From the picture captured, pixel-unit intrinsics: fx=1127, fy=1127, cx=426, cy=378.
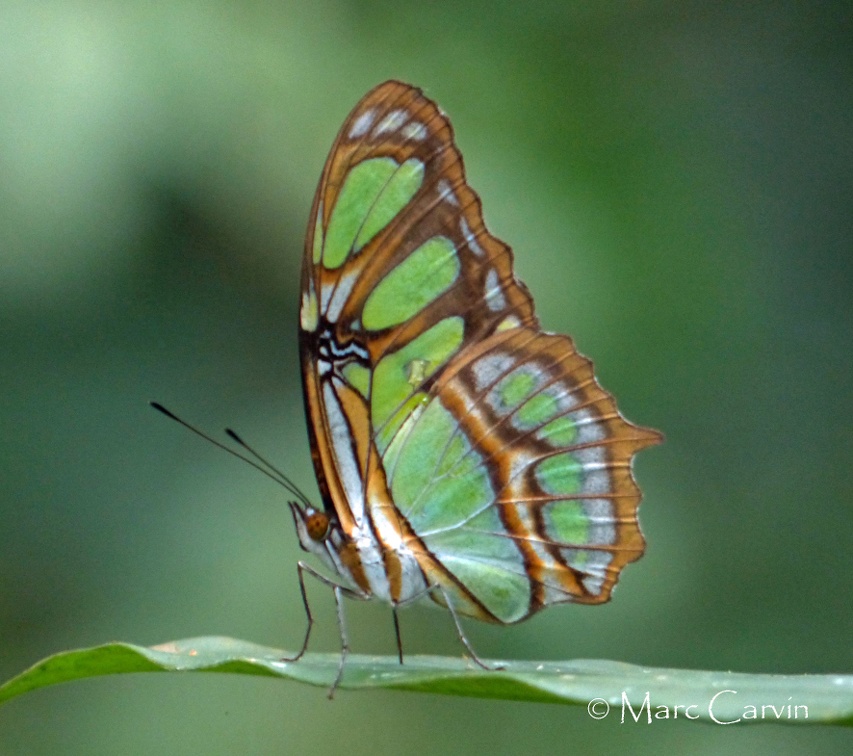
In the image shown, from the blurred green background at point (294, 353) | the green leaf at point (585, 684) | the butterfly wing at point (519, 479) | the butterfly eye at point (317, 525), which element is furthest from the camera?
the blurred green background at point (294, 353)

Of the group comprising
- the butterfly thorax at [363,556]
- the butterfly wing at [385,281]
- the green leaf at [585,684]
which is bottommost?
the green leaf at [585,684]

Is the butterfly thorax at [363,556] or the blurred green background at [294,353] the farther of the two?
the blurred green background at [294,353]

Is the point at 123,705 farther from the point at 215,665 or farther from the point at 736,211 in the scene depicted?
the point at 736,211

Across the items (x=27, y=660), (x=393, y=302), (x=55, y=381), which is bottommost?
(x=27, y=660)

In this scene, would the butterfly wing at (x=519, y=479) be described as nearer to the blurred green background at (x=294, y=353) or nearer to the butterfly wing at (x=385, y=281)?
the butterfly wing at (x=385, y=281)

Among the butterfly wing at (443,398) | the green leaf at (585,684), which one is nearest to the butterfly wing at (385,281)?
the butterfly wing at (443,398)

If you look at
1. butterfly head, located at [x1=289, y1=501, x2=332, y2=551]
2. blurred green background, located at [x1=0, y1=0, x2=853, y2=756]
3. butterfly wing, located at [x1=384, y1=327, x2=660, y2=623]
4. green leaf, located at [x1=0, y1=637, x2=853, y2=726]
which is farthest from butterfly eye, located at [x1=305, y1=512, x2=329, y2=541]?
blurred green background, located at [x1=0, y1=0, x2=853, y2=756]

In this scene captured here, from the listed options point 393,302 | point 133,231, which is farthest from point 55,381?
point 393,302
